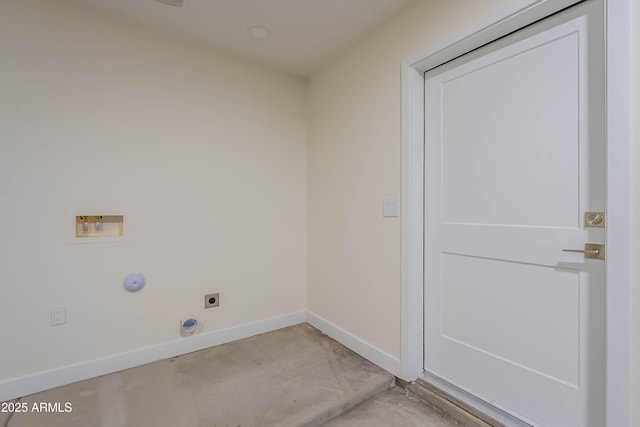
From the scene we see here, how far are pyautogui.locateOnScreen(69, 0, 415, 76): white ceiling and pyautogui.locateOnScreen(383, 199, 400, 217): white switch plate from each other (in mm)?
1201

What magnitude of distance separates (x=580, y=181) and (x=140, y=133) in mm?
2507

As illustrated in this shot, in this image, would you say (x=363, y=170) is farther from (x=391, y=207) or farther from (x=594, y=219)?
(x=594, y=219)

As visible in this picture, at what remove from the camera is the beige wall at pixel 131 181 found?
1682mm

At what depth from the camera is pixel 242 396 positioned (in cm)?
166

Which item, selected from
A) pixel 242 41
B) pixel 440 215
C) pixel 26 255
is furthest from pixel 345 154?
pixel 26 255

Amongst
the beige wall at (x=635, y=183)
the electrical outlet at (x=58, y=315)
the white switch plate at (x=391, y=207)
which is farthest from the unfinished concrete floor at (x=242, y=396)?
the white switch plate at (x=391, y=207)

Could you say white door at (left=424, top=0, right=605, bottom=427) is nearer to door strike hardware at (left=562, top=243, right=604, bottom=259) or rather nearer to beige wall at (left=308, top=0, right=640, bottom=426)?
door strike hardware at (left=562, top=243, right=604, bottom=259)

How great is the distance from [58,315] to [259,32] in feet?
7.35

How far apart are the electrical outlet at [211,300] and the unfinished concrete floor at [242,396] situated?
34 cm

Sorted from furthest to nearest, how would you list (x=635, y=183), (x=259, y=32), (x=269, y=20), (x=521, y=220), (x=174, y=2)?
(x=259, y=32) → (x=269, y=20) → (x=174, y=2) → (x=521, y=220) → (x=635, y=183)

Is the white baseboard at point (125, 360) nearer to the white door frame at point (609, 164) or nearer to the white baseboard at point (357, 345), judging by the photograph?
the white baseboard at point (357, 345)

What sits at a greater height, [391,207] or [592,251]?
[391,207]

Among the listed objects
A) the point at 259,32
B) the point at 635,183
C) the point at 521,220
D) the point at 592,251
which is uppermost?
the point at 259,32

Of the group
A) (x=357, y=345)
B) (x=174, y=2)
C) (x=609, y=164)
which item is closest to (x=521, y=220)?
(x=609, y=164)
